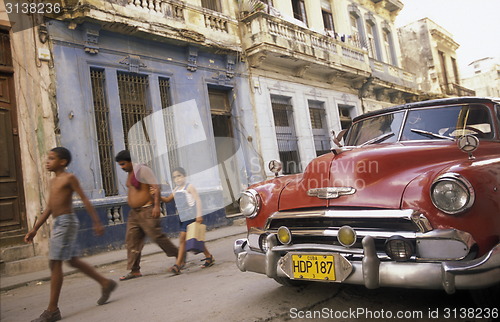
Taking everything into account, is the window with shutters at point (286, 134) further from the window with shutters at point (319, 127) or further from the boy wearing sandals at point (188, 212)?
the boy wearing sandals at point (188, 212)

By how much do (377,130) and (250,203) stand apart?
1.46 meters

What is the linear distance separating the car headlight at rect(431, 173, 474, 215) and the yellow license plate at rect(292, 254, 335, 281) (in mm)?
734

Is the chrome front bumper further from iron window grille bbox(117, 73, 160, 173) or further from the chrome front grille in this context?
iron window grille bbox(117, 73, 160, 173)

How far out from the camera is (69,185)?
3.70 metres

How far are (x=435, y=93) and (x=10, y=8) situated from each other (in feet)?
71.7

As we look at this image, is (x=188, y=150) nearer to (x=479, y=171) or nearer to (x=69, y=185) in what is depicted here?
(x=69, y=185)

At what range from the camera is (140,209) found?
4.92 meters

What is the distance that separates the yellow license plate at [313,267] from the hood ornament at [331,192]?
1.40ft

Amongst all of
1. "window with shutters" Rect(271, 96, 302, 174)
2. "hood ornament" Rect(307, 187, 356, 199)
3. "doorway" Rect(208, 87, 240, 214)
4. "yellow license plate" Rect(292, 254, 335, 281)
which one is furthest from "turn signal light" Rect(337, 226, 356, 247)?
"window with shutters" Rect(271, 96, 302, 174)

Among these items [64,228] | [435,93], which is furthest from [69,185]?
[435,93]

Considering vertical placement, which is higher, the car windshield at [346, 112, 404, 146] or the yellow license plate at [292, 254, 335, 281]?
the car windshield at [346, 112, 404, 146]

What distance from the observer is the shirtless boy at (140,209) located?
4867 millimetres

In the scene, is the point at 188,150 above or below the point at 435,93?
below

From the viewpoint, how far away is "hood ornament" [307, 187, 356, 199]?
266 cm
